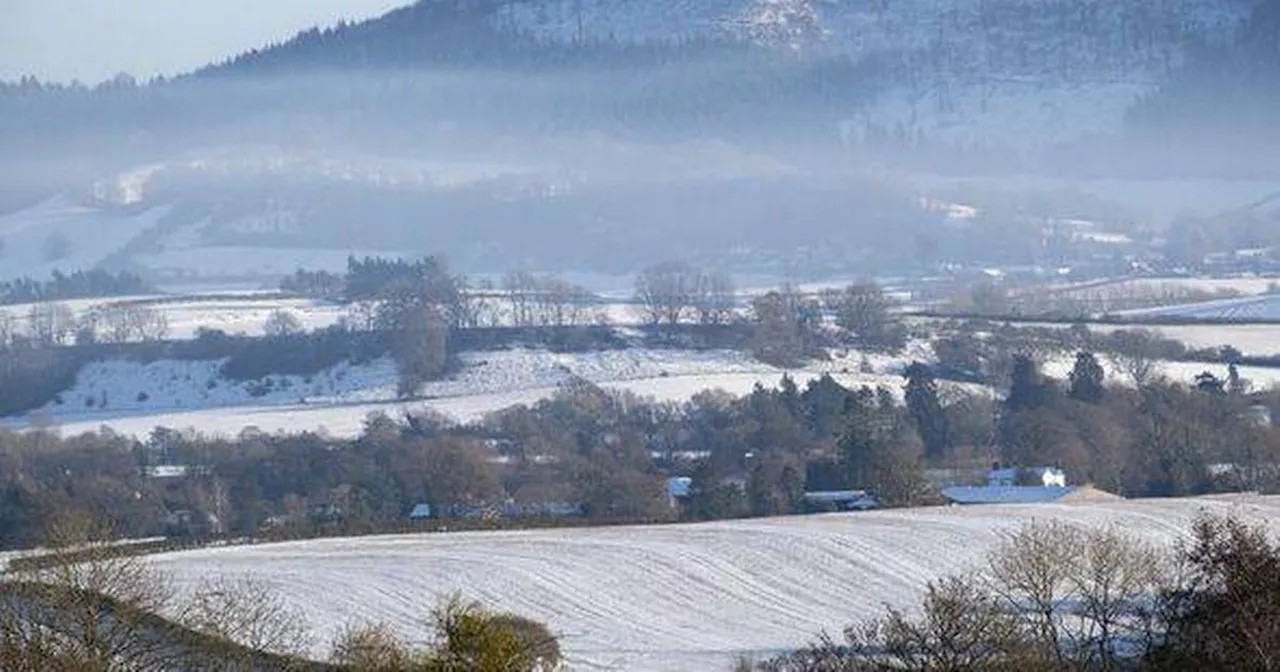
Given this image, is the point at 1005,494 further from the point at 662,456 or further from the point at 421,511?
the point at 662,456

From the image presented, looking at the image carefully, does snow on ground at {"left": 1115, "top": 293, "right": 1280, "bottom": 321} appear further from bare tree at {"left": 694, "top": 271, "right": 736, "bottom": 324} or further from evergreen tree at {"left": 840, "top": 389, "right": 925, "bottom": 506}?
evergreen tree at {"left": 840, "top": 389, "right": 925, "bottom": 506}

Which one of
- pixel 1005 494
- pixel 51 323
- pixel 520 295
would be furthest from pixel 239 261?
pixel 1005 494

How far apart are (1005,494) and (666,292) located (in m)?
61.2

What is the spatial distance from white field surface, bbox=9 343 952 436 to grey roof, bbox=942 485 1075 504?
79.3 feet

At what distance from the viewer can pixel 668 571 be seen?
4475cm

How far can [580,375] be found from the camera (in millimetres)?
94688

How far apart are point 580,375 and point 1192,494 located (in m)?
38.2

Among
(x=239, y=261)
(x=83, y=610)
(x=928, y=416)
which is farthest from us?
(x=239, y=261)

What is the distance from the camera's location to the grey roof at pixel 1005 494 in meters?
57.4

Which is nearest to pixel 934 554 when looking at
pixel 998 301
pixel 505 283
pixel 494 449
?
pixel 494 449

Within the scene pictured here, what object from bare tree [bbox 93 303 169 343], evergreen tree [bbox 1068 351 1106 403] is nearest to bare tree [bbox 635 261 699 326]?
Result: bare tree [bbox 93 303 169 343]

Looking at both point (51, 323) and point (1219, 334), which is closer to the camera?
point (1219, 334)

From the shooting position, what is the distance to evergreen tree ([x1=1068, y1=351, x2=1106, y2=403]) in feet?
261

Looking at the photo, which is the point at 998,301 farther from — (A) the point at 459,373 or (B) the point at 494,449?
(B) the point at 494,449
